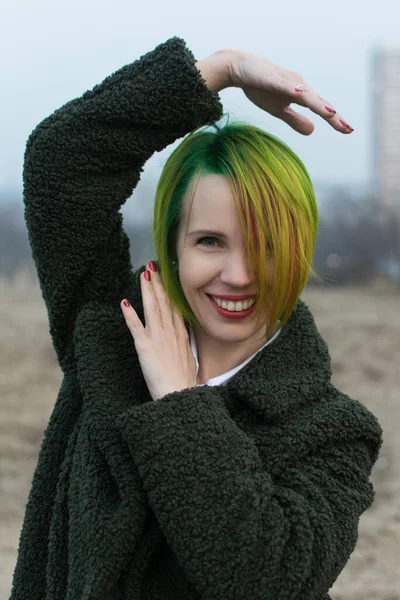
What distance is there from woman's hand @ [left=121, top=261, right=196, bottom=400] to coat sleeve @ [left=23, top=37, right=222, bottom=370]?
12cm

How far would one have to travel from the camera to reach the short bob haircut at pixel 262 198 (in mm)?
1197

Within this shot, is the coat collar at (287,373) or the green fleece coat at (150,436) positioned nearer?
the green fleece coat at (150,436)

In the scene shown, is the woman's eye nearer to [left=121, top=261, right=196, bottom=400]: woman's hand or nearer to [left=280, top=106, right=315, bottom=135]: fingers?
[left=121, top=261, right=196, bottom=400]: woman's hand

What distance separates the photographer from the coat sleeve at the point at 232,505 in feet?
3.50

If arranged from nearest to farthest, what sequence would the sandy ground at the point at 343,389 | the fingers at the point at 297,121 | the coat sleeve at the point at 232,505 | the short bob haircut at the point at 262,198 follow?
the coat sleeve at the point at 232,505, the short bob haircut at the point at 262,198, the fingers at the point at 297,121, the sandy ground at the point at 343,389

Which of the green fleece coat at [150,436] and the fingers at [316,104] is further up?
the fingers at [316,104]

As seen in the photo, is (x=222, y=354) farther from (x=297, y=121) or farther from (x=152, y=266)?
(x=297, y=121)

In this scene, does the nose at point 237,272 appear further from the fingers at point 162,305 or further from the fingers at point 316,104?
the fingers at point 316,104

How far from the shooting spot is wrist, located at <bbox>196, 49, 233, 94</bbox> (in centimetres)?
131

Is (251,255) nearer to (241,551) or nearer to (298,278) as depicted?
(298,278)

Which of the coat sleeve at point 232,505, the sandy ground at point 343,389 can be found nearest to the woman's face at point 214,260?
the coat sleeve at point 232,505

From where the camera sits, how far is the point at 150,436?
1127 mm

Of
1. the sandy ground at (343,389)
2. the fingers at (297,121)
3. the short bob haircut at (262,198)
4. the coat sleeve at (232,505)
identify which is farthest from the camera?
the sandy ground at (343,389)

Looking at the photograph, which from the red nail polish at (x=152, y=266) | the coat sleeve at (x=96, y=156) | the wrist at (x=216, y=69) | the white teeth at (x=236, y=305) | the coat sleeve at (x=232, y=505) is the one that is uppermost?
the wrist at (x=216, y=69)
